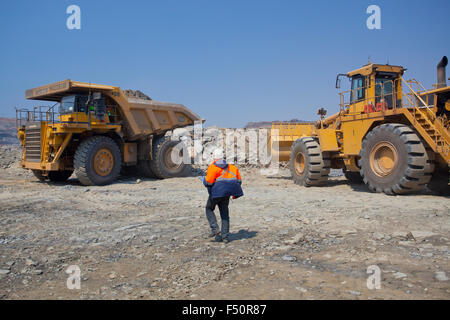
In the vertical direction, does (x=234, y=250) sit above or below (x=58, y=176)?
below

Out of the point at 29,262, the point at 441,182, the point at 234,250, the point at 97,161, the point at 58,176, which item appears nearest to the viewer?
the point at 29,262

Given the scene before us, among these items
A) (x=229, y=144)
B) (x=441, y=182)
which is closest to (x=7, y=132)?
(x=229, y=144)

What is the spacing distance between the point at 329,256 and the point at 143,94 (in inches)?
412

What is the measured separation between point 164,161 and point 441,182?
27.8 feet

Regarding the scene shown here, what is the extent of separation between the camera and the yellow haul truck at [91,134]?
9984 mm

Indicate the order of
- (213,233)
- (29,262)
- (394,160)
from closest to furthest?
1. (29,262)
2. (213,233)
3. (394,160)

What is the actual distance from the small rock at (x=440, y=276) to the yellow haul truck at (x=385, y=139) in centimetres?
390

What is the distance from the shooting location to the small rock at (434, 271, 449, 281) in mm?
3143

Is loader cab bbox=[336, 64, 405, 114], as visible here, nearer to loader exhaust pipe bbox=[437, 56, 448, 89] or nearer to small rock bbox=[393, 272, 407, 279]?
loader exhaust pipe bbox=[437, 56, 448, 89]

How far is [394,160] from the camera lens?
7.28 meters

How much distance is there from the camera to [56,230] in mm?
5066

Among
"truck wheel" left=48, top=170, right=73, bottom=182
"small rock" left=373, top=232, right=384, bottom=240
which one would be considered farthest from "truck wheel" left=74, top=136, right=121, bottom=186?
"small rock" left=373, top=232, right=384, bottom=240

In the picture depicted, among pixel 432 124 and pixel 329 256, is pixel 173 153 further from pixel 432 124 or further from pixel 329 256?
pixel 329 256

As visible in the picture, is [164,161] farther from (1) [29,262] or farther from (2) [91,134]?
(1) [29,262]
